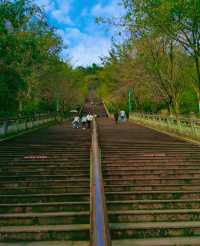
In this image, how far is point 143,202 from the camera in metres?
10.0

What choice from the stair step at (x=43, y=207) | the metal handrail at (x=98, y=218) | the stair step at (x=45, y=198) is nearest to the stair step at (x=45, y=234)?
the metal handrail at (x=98, y=218)

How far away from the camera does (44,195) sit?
10.6 meters

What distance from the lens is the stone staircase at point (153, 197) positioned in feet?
27.1

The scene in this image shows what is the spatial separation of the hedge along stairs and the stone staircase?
0.72 m

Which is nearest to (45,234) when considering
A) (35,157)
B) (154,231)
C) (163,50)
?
(154,231)

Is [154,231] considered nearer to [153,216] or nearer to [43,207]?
[153,216]

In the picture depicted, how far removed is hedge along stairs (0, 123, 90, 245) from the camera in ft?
27.1

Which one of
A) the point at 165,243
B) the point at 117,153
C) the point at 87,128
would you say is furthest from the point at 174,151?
the point at 87,128

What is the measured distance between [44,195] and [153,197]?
2758 mm

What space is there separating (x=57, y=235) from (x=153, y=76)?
35.2 metres

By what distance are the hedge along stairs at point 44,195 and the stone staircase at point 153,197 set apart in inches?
28.3

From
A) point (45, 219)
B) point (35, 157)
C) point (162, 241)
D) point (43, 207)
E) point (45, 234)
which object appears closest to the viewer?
point (162, 241)

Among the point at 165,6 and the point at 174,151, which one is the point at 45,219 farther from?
the point at 165,6

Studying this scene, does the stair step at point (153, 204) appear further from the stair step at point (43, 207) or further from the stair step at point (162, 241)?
the stair step at point (162, 241)
